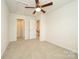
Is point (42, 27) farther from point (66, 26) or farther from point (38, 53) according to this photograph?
point (38, 53)

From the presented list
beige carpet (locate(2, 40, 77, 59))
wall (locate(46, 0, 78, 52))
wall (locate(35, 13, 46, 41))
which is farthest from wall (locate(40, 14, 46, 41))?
beige carpet (locate(2, 40, 77, 59))

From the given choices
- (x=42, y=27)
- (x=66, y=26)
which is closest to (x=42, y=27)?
(x=42, y=27)

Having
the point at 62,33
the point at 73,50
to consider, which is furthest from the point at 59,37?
the point at 73,50

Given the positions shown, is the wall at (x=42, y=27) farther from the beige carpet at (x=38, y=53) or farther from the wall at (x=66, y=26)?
the beige carpet at (x=38, y=53)

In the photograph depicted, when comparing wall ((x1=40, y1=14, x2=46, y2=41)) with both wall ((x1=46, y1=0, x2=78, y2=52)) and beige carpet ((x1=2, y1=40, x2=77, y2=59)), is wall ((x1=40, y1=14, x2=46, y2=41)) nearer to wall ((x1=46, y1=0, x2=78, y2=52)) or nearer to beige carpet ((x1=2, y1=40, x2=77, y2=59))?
wall ((x1=46, y1=0, x2=78, y2=52))

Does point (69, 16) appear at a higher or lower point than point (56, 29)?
higher

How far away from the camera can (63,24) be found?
4.50 metres

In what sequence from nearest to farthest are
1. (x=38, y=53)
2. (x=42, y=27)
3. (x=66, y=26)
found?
(x=38, y=53), (x=66, y=26), (x=42, y=27)

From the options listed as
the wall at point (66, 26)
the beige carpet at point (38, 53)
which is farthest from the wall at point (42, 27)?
the beige carpet at point (38, 53)

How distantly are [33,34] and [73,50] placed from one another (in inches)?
193

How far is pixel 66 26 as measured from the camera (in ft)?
13.9

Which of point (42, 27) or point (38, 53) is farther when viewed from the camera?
point (42, 27)

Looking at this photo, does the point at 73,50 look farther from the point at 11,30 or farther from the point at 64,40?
the point at 11,30

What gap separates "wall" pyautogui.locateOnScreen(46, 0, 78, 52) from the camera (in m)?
3.71
